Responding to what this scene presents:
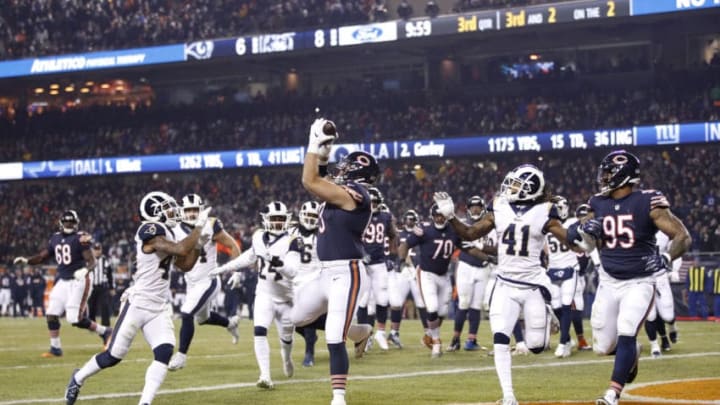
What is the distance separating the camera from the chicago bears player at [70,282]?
16016 millimetres

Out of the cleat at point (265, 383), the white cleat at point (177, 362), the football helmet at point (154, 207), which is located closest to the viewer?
the football helmet at point (154, 207)

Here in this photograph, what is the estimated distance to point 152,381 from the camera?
8945 mm

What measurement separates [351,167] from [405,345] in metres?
8.47

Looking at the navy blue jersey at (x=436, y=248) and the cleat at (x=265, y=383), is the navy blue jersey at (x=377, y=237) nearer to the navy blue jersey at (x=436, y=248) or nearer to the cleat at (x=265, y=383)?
the navy blue jersey at (x=436, y=248)

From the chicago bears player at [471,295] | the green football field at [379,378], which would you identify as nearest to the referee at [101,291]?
the green football field at [379,378]

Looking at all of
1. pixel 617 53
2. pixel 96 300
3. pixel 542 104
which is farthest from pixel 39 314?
pixel 617 53

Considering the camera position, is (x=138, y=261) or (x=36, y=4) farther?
(x=36, y=4)

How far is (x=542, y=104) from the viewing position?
119 ft

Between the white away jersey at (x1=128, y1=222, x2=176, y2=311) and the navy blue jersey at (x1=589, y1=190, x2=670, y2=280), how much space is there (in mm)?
3607

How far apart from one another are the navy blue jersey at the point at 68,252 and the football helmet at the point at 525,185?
8411 millimetres

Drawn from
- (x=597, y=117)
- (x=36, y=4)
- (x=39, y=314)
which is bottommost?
(x=39, y=314)

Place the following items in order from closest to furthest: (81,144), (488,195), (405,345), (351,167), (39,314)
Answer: (351,167)
(405,345)
(39,314)
(488,195)
(81,144)

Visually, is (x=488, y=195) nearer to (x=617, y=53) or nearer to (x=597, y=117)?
(x=597, y=117)

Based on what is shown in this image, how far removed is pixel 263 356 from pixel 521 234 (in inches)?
121
